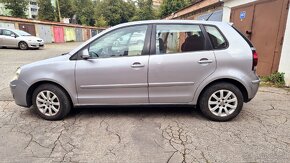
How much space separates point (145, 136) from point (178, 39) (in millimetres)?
1714

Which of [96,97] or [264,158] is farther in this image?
[96,97]

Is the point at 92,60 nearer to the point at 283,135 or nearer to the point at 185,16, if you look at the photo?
the point at 283,135

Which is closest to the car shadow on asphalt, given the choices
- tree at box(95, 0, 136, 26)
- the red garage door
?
the red garage door

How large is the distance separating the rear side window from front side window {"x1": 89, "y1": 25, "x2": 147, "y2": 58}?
1074 millimetres

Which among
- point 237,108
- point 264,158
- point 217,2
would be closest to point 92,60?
point 237,108

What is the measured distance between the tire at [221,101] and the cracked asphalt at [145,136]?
14 cm

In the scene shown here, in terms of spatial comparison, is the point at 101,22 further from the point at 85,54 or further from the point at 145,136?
the point at 145,136

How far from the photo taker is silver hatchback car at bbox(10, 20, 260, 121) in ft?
11.4

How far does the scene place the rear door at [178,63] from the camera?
136 inches

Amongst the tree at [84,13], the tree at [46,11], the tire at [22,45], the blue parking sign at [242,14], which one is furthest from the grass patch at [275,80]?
the tree at [84,13]

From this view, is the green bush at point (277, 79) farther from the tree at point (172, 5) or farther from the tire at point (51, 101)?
the tree at point (172, 5)

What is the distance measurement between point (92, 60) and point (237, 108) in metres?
2.51

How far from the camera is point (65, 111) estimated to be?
3723 millimetres

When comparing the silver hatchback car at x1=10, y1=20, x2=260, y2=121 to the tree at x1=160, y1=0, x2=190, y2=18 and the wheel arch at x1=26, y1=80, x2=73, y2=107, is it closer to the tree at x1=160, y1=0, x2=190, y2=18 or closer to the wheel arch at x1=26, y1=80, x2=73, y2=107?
the wheel arch at x1=26, y1=80, x2=73, y2=107
